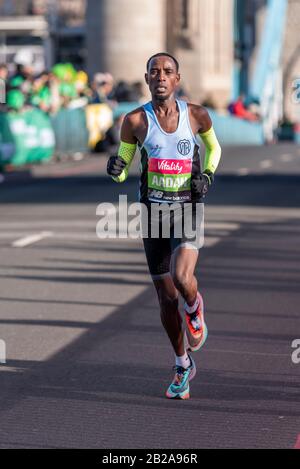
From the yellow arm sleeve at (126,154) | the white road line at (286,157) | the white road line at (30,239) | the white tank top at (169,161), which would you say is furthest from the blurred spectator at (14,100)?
the white tank top at (169,161)

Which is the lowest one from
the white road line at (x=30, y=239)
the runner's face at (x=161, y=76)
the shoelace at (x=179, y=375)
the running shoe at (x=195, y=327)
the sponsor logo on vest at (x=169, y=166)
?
the white road line at (x=30, y=239)

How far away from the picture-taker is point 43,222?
1809 cm

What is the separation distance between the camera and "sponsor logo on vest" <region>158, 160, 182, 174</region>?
7461mm

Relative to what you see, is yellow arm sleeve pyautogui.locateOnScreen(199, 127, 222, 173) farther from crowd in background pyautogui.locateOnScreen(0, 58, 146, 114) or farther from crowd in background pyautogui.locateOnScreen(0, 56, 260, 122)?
crowd in background pyautogui.locateOnScreen(0, 58, 146, 114)

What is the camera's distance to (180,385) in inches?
293

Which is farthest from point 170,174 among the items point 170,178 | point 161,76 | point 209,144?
point 161,76

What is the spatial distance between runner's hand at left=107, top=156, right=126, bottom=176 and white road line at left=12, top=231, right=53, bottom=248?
7.93m

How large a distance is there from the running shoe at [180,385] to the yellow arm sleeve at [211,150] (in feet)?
3.92

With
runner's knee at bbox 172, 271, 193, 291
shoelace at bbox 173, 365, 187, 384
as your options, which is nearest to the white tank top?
runner's knee at bbox 172, 271, 193, 291

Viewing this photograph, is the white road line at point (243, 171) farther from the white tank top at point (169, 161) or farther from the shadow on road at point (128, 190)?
the white tank top at point (169, 161)

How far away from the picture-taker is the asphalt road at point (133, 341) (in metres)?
6.69

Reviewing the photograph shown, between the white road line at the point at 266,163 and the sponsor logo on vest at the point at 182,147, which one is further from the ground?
the sponsor logo on vest at the point at 182,147

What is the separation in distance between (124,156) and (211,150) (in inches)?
23.2
